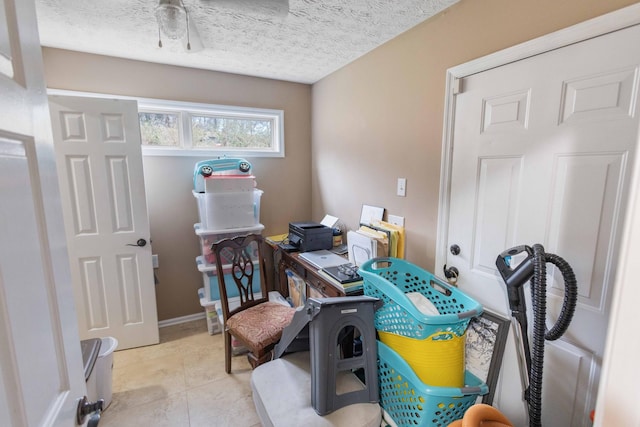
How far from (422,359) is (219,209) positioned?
74.9 inches

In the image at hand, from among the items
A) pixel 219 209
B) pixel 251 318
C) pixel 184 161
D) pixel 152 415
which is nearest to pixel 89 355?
pixel 152 415

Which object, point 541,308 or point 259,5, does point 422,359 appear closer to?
point 541,308

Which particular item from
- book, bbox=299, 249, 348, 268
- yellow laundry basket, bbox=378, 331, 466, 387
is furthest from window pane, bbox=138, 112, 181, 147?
yellow laundry basket, bbox=378, 331, 466, 387

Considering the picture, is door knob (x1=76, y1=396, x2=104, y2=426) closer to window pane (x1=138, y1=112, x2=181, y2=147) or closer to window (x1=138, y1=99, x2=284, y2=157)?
window (x1=138, y1=99, x2=284, y2=157)

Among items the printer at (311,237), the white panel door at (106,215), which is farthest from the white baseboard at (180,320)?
the printer at (311,237)

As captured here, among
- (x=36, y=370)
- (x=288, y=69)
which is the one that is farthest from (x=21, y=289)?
(x=288, y=69)

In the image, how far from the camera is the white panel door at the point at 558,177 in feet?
3.51

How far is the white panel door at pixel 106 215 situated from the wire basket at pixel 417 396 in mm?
2028

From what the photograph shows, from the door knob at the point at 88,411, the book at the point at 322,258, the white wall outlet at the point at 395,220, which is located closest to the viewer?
the door knob at the point at 88,411

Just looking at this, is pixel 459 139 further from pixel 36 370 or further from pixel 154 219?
pixel 154 219

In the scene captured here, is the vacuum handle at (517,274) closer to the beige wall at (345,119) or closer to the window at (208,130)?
the beige wall at (345,119)

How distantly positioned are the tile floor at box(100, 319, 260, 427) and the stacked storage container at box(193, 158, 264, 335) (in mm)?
325

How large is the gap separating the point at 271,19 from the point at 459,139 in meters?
1.29

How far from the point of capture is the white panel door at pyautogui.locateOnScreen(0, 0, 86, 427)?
19.5 inches
